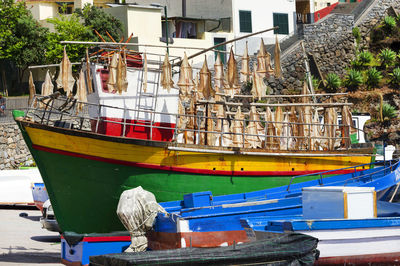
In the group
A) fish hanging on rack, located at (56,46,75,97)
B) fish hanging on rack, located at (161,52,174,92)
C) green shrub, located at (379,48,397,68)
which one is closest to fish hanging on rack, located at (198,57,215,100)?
fish hanging on rack, located at (161,52,174,92)

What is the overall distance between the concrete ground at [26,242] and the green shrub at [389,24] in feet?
76.7

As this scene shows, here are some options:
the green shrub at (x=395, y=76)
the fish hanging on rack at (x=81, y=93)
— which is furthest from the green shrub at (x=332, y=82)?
the fish hanging on rack at (x=81, y=93)

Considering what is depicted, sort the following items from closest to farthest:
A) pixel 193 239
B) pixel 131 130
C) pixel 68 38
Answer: pixel 193 239 < pixel 131 130 < pixel 68 38

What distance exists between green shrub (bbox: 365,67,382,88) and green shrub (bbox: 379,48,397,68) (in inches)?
45.1

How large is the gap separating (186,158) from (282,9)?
1065 inches

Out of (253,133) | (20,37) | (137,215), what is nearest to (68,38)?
(20,37)

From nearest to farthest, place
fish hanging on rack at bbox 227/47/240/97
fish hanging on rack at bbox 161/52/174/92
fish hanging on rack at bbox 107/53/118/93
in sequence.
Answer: fish hanging on rack at bbox 107/53/118/93, fish hanging on rack at bbox 161/52/174/92, fish hanging on rack at bbox 227/47/240/97

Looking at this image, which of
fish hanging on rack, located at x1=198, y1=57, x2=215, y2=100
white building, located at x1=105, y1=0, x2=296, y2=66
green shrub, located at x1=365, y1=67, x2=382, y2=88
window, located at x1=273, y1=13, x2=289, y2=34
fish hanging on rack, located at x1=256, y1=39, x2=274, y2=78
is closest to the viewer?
fish hanging on rack, located at x1=198, y1=57, x2=215, y2=100

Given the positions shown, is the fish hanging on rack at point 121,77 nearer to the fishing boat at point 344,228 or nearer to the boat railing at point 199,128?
the boat railing at point 199,128

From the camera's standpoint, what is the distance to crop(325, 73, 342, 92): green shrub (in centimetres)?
3716

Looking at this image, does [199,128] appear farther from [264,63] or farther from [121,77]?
[264,63]

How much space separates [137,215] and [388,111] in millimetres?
24745

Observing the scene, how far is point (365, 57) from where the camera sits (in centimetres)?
3888

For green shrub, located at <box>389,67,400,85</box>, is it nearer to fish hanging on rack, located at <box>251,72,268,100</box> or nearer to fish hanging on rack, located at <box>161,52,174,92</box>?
fish hanging on rack, located at <box>251,72,268,100</box>
